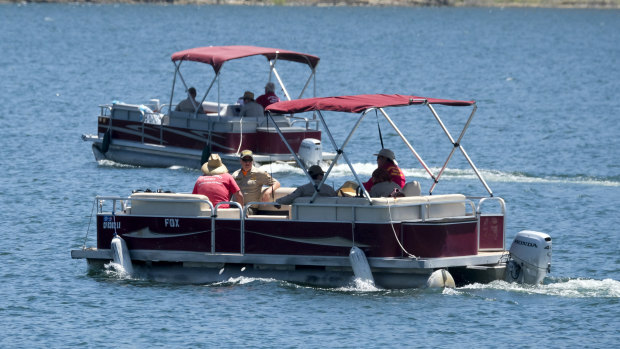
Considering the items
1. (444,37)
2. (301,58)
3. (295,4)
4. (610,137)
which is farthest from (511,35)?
(301,58)

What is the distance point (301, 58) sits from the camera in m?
30.6

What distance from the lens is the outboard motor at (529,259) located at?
1767cm

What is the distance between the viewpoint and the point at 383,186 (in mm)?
17953

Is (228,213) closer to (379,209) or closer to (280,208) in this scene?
(280,208)

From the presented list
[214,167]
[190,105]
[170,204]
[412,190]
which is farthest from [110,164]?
[412,190]

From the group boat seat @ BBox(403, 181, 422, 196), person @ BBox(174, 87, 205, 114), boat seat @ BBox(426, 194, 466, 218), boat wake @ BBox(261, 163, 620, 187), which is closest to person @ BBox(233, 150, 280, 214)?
boat seat @ BBox(403, 181, 422, 196)

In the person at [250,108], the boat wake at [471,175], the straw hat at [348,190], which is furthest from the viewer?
the person at [250,108]

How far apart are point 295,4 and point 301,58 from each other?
140734mm

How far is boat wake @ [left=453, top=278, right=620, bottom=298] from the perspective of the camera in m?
17.9

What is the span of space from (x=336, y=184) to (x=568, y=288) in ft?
32.6

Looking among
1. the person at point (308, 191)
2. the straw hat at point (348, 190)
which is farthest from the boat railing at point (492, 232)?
the person at point (308, 191)

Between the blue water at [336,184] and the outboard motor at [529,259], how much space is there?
222mm

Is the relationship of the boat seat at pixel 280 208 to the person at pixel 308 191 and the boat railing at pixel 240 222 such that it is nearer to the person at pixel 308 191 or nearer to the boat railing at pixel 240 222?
the person at pixel 308 191

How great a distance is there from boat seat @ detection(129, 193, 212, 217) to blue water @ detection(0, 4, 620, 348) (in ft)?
3.34
